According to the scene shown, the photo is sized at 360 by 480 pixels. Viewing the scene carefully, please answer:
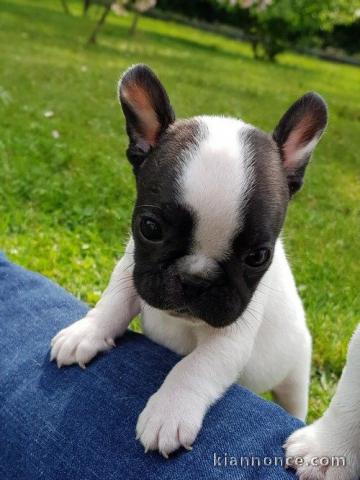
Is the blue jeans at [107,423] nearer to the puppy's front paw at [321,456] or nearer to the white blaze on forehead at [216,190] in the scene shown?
the puppy's front paw at [321,456]

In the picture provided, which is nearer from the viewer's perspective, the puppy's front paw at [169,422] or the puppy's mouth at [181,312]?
the puppy's front paw at [169,422]

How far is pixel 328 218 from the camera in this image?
6.43m

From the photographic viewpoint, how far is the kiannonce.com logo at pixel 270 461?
78.3 inches

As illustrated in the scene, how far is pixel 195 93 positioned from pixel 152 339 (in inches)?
400

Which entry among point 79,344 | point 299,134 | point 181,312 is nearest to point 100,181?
point 299,134

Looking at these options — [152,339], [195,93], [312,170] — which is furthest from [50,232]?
[195,93]

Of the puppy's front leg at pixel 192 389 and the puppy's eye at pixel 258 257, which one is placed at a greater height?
the puppy's eye at pixel 258 257

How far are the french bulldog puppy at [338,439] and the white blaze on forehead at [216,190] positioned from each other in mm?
604

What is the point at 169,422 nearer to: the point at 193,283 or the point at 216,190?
the point at 193,283

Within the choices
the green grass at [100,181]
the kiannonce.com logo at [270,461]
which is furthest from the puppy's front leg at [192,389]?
the green grass at [100,181]

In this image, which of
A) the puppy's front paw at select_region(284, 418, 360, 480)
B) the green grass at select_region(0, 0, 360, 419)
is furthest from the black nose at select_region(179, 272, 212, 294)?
the green grass at select_region(0, 0, 360, 419)

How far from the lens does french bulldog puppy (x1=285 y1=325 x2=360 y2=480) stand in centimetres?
204

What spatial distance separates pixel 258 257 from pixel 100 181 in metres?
4.00

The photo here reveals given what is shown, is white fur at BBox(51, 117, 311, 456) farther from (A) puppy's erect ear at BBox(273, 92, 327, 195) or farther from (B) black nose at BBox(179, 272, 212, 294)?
(A) puppy's erect ear at BBox(273, 92, 327, 195)
